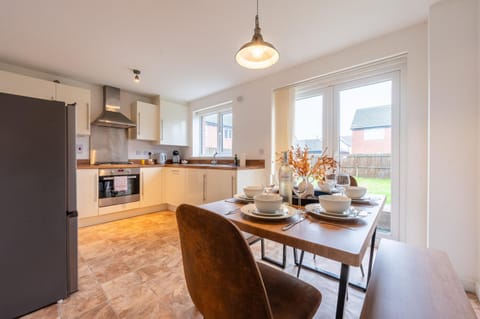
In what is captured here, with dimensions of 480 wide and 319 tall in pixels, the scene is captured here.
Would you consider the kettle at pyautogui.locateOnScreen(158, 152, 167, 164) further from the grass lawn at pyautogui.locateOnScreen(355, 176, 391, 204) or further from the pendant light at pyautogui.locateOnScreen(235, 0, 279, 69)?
the grass lawn at pyautogui.locateOnScreen(355, 176, 391, 204)

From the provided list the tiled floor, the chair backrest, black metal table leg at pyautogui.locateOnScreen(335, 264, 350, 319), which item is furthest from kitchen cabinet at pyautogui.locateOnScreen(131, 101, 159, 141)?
black metal table leg at pyautogui.locateOnScreen(335, 264, 350, 319)

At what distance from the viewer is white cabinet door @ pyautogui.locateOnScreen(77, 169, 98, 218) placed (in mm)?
2738

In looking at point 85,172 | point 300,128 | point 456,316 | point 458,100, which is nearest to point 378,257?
point 456,316

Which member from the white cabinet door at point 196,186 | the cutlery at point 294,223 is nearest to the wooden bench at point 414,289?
the cutlery at point 294,223

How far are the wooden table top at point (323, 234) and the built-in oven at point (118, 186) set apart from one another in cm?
275

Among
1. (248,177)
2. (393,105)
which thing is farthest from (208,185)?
(393,105)

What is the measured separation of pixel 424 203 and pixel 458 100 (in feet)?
3.01

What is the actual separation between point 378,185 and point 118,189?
3509 millimetres

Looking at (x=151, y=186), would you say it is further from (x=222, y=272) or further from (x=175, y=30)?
(x=222, y=272)

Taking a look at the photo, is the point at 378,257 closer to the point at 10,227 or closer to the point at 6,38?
the point at 10,227

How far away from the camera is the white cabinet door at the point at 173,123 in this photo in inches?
155

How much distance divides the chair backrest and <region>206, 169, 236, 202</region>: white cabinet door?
1.95 meters

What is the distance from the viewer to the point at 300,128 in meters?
2.88

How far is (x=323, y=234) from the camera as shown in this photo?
751 mm
